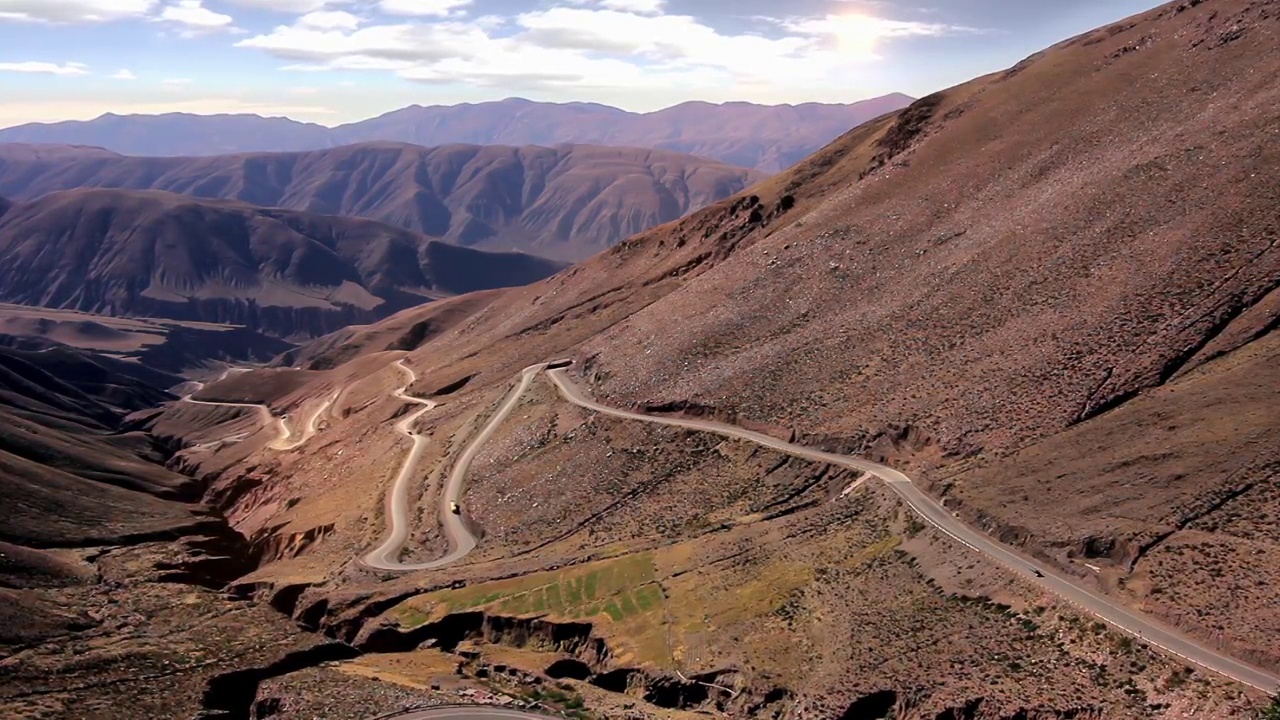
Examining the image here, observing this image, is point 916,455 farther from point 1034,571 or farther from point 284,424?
point 284,424

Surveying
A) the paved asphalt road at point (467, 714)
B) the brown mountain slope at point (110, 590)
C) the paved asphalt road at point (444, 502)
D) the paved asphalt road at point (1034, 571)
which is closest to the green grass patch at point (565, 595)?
the brown mountain slope at point (110, 590)

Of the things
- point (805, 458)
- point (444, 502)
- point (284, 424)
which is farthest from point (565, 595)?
point (284, 424)

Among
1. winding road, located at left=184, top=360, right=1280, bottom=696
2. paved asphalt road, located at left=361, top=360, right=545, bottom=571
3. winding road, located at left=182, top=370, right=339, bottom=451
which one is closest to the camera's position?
winding road, located at left=184, top=360, right=1280, bottom=696

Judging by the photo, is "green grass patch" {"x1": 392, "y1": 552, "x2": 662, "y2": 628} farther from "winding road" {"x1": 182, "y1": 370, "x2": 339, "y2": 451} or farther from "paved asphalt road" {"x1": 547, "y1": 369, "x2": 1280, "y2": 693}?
"winding road" {"x1": 182, "y1": 370, "x2": 339, "y2": 451}

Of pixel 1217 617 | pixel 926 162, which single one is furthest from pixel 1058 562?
pixel 926 162

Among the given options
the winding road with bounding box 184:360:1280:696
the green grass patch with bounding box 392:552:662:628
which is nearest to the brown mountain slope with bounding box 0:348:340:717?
the green grass patch with bounding box 392:552:662:628

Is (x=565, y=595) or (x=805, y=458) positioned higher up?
(x=805, y=458)

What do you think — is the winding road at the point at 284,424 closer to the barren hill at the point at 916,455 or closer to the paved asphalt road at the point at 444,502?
the barren hill at the point at 916,455
